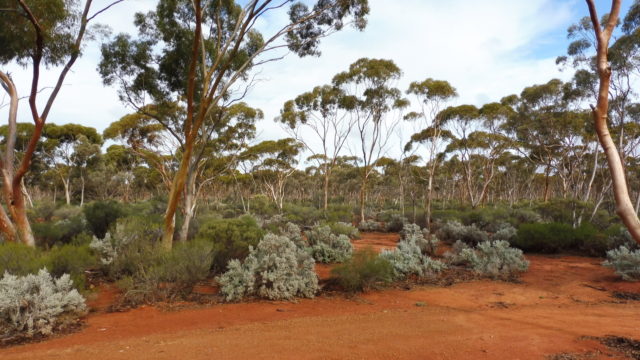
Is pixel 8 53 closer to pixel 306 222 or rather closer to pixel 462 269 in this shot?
pixel 462 269

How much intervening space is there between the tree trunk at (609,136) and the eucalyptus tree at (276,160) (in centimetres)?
2446

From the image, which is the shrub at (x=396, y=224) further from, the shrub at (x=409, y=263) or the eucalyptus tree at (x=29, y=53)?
the eucalyptus tree at (x=29, y=53)

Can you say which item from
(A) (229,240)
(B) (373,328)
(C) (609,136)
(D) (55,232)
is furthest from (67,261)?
(C) (609,136)

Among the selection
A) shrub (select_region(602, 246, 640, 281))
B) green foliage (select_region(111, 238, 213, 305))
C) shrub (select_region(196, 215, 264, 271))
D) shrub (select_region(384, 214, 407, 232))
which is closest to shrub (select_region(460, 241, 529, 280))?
shrub (select_region(602, 246, 640, 281))

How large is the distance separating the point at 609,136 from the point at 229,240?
722 cm

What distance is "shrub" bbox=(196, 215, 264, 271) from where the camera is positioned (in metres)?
8.23

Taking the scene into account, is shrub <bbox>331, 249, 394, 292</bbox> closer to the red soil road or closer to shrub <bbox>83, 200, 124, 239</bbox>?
the red soil road

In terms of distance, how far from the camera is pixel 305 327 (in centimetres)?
521

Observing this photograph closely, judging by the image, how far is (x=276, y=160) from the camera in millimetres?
33344

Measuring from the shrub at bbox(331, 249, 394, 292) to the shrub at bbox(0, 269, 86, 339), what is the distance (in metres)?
4.53

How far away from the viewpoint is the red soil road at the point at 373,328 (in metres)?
4.21

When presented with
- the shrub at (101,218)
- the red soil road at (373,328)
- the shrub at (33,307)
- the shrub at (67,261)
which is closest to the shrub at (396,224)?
the red soil road at (373,328)

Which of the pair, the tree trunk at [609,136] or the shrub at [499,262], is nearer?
the tree trunk at [609,136]

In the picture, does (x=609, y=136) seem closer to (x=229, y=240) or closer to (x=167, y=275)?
(x=167, y=275)
